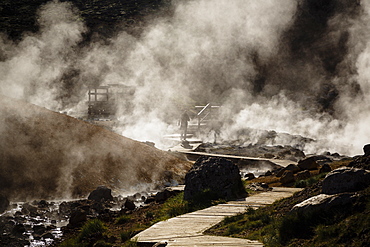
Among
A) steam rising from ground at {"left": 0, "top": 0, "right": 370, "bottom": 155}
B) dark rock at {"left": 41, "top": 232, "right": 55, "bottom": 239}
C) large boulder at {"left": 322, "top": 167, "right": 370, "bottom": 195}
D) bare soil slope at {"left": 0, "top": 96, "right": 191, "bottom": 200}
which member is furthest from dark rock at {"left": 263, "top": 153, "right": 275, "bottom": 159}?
large boulder at {"left": 322, "top": 167, "right": 370, "bottom": 195}

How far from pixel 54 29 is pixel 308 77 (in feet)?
83.6

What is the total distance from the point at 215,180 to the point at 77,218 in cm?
303

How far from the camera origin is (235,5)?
5012 centimetres

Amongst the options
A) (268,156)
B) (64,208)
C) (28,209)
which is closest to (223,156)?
(268,156)

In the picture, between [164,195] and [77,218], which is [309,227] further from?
[164,195]

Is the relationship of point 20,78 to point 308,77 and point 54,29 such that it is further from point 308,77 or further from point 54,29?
point 308,77

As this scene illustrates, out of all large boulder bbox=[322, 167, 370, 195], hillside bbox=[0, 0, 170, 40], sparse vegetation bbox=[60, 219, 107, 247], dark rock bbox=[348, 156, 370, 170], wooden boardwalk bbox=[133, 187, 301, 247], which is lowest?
sparse vegetation bbox=[60, 219, 107, 247]

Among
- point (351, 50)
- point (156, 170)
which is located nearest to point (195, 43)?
point (351, 50)

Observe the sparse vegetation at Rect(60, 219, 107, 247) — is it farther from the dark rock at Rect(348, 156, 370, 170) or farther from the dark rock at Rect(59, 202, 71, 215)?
the dark rock at Rect(348, 156, 370, 170)

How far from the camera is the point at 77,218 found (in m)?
10.1

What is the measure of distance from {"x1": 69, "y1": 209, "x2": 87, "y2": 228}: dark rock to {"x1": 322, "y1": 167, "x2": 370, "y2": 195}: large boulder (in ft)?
19.9

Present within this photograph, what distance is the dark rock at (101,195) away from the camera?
12.2 m

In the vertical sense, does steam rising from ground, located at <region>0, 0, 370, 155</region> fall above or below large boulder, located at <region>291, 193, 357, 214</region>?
above

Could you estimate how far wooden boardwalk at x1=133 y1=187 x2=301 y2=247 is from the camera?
17.3 feet
